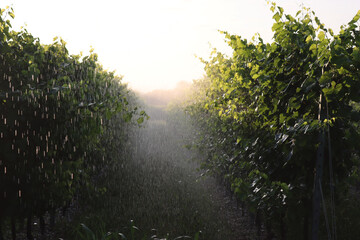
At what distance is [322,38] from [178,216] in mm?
6103

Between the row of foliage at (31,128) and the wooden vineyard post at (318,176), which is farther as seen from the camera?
the row of foliage at (31,128)

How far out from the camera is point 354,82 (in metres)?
2.73

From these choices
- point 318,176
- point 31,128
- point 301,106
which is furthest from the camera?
point 31,128

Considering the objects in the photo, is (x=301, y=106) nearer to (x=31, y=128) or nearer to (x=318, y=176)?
(x=318, y=176)

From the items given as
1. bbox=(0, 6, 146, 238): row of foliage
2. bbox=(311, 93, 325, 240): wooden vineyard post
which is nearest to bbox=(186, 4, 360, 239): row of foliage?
bbox=(311, 93, 325, 240): wooden vineyard post

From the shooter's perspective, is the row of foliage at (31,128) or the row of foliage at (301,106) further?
the row of foliage at (31,128)

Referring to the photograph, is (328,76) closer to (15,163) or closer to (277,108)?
(277,108)

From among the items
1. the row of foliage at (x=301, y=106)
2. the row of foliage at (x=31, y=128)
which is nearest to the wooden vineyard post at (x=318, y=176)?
the row of foliage at (x=301, y=106)

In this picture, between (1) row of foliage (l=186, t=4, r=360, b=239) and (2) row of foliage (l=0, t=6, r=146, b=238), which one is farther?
(2) row of foliage (l=0, t=6, r=146, b=238)

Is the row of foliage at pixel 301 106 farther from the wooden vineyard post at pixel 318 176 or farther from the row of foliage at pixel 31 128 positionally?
the row of foliage at pixel 31 128

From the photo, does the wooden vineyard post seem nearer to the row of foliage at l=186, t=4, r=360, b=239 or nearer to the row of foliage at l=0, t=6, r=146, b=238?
the row of foliage at l=186, t=4, r=360, b=239

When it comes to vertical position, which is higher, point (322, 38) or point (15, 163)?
point (322, 38)

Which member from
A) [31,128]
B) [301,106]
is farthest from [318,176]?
[31,128]

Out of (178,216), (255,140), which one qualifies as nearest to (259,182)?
(255,140)
